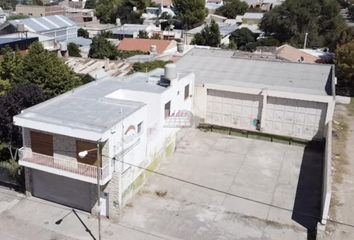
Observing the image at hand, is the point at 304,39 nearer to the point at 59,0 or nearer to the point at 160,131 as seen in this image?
the point at 160,131

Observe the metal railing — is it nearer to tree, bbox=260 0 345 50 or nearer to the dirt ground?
the dirt ground

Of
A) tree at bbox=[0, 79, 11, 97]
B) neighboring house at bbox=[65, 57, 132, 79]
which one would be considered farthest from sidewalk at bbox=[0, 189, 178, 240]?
neighboring house at bbox=[65, 57, 132, 79]

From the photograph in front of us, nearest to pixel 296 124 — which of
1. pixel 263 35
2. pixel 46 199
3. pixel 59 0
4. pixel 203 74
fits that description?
pixel 203 74

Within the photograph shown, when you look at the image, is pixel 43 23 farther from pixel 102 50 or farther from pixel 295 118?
pixel 295 118

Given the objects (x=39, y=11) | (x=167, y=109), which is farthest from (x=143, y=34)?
(x=167, y=109)

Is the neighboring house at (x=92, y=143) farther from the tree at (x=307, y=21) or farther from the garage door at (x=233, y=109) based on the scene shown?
the tree at (x=307, y=21)
